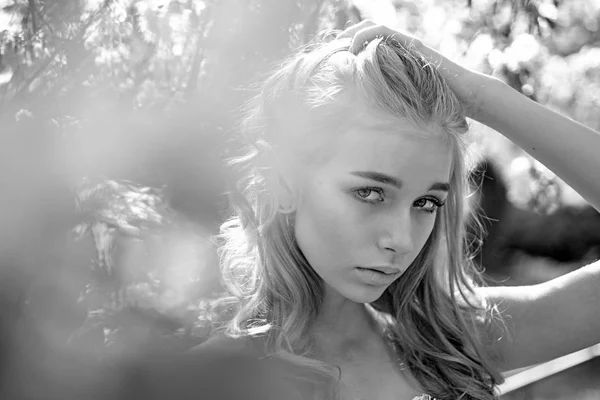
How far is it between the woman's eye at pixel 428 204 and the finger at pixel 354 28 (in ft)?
1.52

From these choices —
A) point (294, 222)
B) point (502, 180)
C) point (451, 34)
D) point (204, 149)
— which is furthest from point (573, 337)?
point (502, 180)

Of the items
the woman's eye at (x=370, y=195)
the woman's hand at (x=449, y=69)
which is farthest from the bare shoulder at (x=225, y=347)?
the woman's hand at (x=449, y=69)

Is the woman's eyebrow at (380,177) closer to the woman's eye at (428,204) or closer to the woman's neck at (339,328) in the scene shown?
the woman's eye at (428,204)

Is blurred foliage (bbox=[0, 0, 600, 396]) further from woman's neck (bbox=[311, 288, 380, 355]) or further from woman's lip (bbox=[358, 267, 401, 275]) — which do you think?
woman's lip (bbox=[358, 267, 401, 275])

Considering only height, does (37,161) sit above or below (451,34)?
above

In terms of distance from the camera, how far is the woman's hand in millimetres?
2025

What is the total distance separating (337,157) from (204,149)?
0.36 m

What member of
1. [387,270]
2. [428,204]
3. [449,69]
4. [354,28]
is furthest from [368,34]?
[387,270]

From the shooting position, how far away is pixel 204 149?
6.73ft

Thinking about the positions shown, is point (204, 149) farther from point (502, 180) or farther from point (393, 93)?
point (502, 180)

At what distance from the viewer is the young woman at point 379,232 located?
1.89m

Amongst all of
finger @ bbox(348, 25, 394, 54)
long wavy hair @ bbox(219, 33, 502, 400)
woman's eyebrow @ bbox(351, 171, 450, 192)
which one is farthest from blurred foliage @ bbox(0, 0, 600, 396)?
woman's eyebrow @ bbox(351, 171, 450, 192)

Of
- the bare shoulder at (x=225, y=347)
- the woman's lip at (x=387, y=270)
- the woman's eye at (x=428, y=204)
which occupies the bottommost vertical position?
the bare shoulder at (x=225, y=347)

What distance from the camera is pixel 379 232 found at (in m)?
1.87
